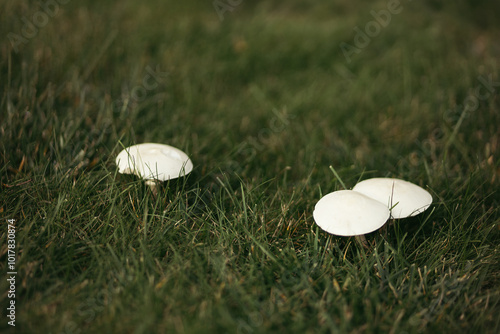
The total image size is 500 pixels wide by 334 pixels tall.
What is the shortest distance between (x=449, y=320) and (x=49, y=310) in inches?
60.8

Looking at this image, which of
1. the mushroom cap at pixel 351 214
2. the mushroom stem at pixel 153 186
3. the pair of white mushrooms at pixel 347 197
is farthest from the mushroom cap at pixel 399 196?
the mushroom stem at pixel 153 186

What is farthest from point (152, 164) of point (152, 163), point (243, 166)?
point (243, 166)

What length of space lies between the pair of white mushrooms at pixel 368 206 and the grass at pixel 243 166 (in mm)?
98

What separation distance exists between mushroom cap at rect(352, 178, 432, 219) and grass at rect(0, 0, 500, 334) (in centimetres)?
9

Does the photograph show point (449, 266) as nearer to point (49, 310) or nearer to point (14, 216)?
point (49, 310)

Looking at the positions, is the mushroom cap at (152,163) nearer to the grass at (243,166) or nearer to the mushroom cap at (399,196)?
the grass at (243,166)

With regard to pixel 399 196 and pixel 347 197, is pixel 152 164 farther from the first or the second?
pixel 399 196

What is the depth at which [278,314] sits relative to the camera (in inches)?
57.4

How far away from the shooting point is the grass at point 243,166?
1.51m

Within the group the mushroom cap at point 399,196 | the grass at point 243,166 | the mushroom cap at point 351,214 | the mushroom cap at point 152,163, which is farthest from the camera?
the mushroom cap at point 152,163

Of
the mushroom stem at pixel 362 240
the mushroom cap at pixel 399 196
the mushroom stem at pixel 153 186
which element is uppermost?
the mushroom cap at pixel 399 196

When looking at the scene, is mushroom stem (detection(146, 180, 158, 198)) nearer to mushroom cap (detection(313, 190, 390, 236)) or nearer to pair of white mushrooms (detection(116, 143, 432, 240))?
pair of white mushrooms (detection(116, 143, 432, 240))

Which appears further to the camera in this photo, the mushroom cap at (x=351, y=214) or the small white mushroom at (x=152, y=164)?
the small white mushroom at (x=152, y=164)

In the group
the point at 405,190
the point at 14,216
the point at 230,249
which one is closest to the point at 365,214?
the point at 405,190
